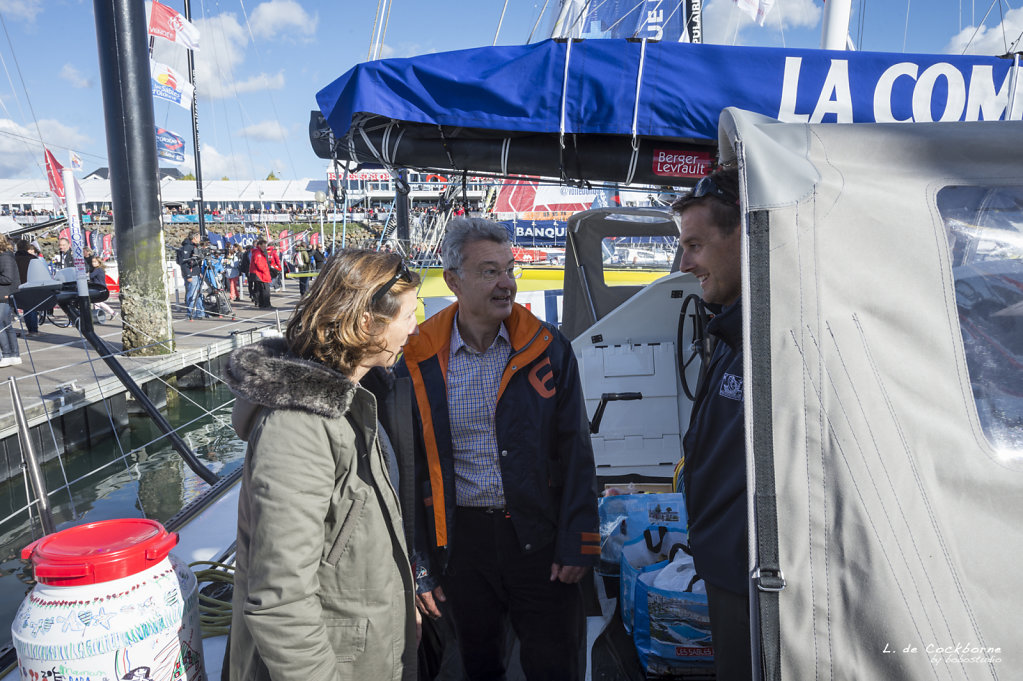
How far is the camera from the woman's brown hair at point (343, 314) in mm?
1554

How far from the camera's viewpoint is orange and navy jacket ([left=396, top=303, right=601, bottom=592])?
2133 mm

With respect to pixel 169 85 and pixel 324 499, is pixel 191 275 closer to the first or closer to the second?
pixel 169 85

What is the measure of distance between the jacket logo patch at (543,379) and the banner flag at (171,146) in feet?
57.7

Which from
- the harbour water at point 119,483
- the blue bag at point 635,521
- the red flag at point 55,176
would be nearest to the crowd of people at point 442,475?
the blue bag at point 635,521

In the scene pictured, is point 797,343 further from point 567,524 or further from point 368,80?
point 368,80

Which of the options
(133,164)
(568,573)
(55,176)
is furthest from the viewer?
(55,176)

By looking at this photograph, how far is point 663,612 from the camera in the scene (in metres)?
2.32

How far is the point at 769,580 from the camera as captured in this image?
112 cm

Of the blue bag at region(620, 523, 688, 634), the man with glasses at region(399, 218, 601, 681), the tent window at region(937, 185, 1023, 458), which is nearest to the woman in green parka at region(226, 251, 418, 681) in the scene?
the man with glasses at region(399, 218, 601, 681)

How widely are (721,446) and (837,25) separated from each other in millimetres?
3890

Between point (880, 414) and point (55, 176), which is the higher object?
point (55, 176)

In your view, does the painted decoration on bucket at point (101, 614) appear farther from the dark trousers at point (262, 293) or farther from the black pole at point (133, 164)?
the dark trousers at point (262, 293)

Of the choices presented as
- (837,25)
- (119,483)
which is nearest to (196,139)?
(119,483)

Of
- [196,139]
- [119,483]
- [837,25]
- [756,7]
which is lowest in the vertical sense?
[119,483]
